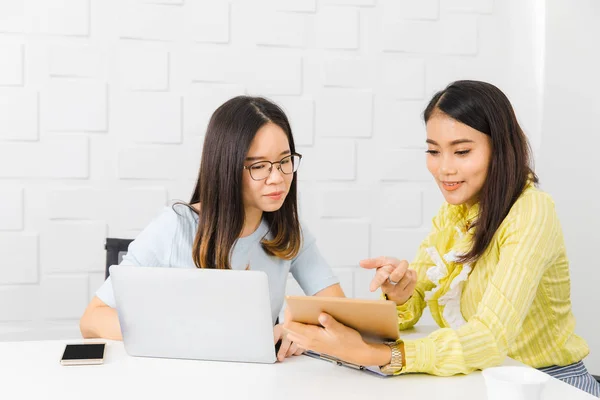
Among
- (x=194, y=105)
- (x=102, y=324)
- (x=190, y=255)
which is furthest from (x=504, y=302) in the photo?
(x=194, y=105)

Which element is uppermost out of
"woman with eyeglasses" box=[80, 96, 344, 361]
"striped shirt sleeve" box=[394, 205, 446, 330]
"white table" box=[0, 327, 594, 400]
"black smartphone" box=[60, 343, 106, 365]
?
"woman with eyeglasses" box=[80, 96, 344, 361]

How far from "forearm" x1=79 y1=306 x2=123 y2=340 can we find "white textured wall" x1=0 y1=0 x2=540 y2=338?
1011mm

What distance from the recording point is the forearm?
1773 millimetres

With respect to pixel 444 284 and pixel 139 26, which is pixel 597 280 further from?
pixel 139 26

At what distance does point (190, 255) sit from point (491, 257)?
0.82 m

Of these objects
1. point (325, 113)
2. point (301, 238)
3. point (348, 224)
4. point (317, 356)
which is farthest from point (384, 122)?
point (317, 356)

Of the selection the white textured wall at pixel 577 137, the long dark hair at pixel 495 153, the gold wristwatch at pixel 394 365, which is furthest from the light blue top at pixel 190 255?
the white textured wall at pixel 577 137

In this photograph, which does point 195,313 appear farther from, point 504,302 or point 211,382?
point 504,302

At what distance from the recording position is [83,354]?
1569 mm

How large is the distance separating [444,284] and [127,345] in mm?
871

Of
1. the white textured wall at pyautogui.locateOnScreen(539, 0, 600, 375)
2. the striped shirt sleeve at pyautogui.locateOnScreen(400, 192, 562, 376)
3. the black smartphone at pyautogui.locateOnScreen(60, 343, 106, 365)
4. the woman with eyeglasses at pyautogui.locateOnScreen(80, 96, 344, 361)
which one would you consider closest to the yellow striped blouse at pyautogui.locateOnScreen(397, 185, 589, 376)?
the striped shirt sleeve at pyautogui.locateOnScreen(400, 192, 562, 376)

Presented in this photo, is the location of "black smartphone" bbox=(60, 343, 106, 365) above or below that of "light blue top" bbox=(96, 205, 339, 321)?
below

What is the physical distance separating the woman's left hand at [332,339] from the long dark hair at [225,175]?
0.51m

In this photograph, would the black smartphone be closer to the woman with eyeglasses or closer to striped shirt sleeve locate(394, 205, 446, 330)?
the woman with eyeglasses
